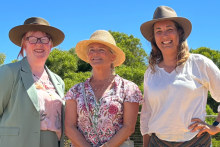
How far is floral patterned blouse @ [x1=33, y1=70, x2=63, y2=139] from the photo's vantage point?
308 centimetres

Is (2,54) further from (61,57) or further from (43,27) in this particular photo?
(43,27)

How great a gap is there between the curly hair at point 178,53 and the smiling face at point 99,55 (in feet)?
1.61

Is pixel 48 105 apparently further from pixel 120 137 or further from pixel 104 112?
pixel 120 137

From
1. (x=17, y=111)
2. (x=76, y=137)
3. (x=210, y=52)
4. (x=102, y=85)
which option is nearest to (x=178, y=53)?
(x=102, y=85)

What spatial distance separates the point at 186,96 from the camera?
2.60 metres

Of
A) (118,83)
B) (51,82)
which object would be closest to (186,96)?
(118,83)

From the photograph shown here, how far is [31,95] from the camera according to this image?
9.78 feet

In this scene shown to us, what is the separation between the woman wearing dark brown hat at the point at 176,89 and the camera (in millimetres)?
2607

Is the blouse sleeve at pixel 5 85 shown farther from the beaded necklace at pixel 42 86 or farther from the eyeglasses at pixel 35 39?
the eyeglasses at pixel 35 39

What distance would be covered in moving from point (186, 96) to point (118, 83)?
794 mm

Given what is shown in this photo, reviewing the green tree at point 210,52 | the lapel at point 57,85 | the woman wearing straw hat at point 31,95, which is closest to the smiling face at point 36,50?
the woman wearing straw hat at point 31,95

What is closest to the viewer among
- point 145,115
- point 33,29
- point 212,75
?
point 212,75

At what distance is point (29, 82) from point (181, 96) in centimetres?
168

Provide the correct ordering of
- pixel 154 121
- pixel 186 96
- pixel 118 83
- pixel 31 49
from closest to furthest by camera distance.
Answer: pixel 186 96, pixel 154 121, pixel 118 83, pixel 31 49
